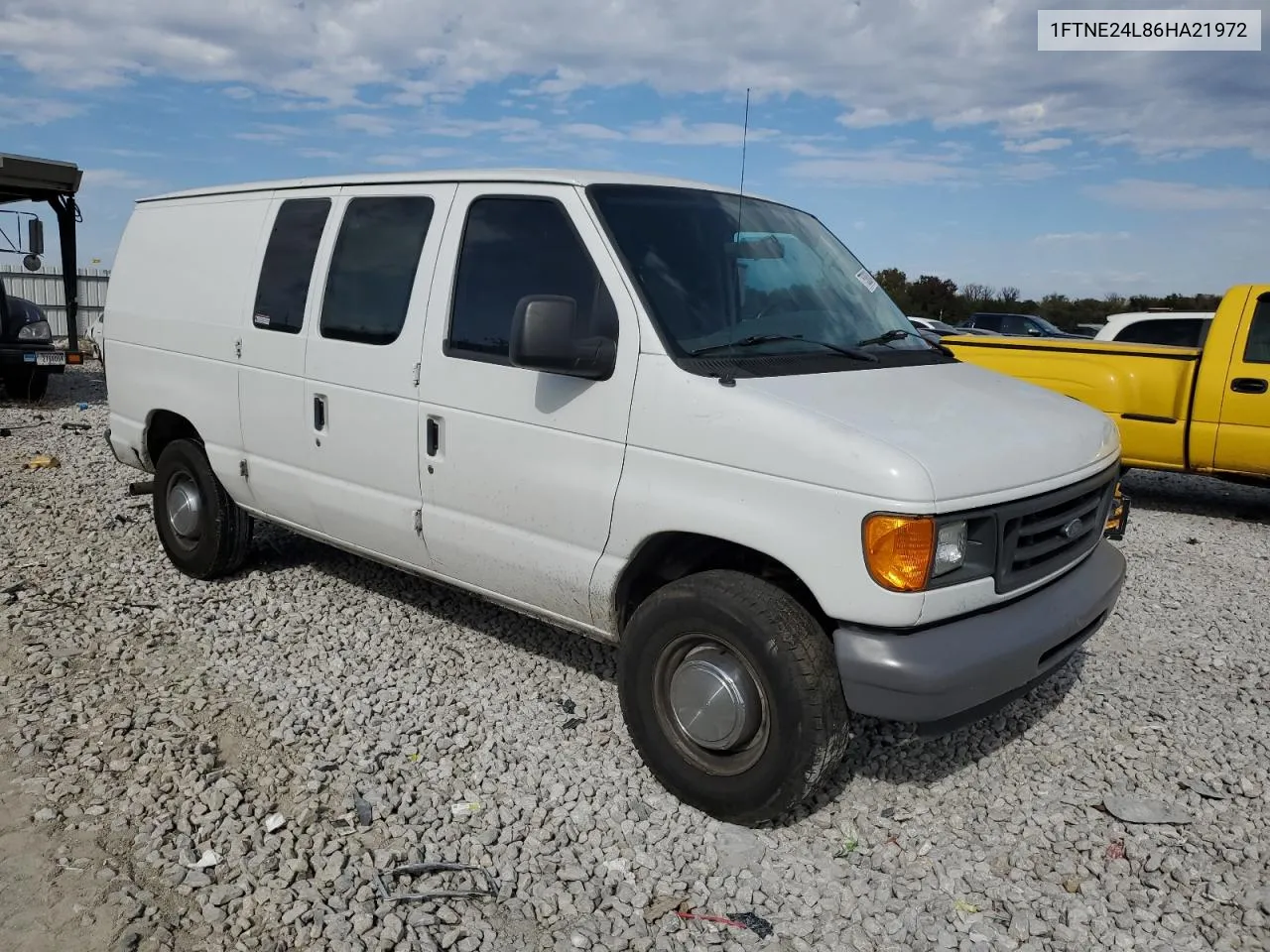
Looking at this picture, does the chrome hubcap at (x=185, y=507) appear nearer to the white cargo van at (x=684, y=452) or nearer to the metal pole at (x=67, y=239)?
the white cargo van at (x=684, y=452)

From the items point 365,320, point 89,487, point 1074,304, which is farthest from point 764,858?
point 1074,304

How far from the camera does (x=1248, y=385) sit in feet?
28.0

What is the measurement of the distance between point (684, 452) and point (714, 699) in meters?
0.85

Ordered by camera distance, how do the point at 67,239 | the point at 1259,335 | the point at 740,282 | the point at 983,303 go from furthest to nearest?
the point at 983,303 < the point at 67,239 < the point at 1259,335 < the point at 740,282

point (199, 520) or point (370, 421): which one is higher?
point (370, 421)

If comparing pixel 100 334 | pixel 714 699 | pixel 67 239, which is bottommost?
pixel 714 699

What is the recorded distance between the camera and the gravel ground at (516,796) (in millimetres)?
3084

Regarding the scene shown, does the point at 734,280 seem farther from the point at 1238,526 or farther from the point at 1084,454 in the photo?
the point at 1238,526

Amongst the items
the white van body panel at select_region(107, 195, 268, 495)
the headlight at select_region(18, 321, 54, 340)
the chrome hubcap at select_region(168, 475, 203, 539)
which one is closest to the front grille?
the white van body panel at select_region(107, 195, 268, 495)

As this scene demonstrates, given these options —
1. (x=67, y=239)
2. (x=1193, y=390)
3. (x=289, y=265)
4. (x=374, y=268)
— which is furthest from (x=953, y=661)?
(x=67, y=239)

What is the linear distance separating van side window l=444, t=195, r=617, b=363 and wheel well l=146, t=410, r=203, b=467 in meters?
2.55

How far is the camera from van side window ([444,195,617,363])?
12.7 ft

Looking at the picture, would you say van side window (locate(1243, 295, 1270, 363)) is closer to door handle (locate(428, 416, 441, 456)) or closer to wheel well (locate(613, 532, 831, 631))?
wheel well (locate(613, 532, 831, 631))

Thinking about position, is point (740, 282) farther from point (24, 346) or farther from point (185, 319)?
point (24, 346)
